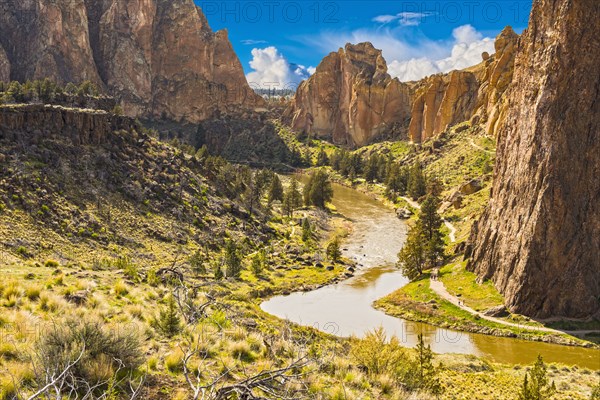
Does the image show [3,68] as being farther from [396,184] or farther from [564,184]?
[564,184]

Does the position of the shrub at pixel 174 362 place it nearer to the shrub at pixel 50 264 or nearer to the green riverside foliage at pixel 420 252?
the shrub at pixel 50 264

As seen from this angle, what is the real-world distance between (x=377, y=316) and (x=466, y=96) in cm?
14487

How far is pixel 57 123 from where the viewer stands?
2623 inches

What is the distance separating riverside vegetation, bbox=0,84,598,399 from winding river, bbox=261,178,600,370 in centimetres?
381

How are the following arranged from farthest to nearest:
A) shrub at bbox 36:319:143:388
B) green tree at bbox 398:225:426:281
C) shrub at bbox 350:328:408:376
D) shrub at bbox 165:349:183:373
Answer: green tree at bbox 398:225:426:281 → shrub at bbox 350:328:408:376 → shrub at bbox 165:349:183:373 → shrub at bbox 36:319:143:388

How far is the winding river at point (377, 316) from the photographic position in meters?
43.0

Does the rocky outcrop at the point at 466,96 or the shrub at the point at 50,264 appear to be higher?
the rocky outcrop at the point at 466,96

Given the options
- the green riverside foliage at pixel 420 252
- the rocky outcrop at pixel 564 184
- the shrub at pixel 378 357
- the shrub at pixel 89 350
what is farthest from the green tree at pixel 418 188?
the shrub at pixel 89 350

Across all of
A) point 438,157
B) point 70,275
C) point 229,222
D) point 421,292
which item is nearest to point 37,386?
point 70,275

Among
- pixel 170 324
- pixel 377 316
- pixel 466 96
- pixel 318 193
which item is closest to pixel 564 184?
pixel 377 316

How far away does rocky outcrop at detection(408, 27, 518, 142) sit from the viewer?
141975 mm

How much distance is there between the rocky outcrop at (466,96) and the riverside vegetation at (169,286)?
4524cm

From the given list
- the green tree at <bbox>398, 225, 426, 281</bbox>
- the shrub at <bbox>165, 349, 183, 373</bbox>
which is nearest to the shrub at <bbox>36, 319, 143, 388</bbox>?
the shrub at <bbox>165, 349, 183, 373</bbox>

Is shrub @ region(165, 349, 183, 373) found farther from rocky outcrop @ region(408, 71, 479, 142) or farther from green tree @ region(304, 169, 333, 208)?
rocky outcrop @ region(408, 71, 479, 142)
